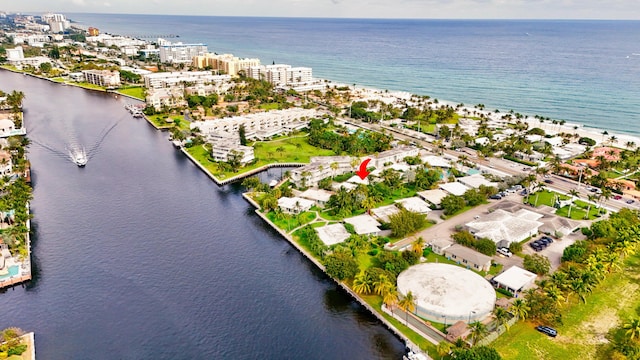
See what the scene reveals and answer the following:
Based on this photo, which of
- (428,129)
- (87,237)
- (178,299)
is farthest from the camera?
(428,129)

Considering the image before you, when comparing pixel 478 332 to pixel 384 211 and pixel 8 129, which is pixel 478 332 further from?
pixel 8 129

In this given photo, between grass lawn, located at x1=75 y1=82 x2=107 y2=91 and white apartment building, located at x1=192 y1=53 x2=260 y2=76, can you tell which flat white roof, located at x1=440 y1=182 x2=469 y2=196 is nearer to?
white apartment building, located at x1=192 y1=53 x2=260 y2=76

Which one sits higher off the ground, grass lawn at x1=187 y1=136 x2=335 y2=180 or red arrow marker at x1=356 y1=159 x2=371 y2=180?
red arrow marker at x1=356 y1=159 x2=371 y2=180

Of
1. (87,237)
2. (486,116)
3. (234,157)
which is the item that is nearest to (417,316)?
(87,237)

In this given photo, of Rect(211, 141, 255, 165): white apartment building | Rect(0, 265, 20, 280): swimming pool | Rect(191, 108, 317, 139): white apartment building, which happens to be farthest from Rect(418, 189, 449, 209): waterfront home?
Rect(0, 265, 20, 280): swimming pool

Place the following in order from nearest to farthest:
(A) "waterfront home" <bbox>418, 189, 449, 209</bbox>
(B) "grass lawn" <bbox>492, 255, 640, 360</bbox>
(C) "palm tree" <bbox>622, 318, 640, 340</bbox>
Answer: (C) "palm tree" <bbox>622, 318, 640, 340</bbox> < (B) "grass lawn" <bbox>492, 255, 640, 360</bbox> < (A) "waterfront home" <bbox>418, 189, 449, 209</bbox>

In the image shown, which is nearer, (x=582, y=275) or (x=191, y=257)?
(x=582, y=275)

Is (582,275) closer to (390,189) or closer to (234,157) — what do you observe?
(390,189)
